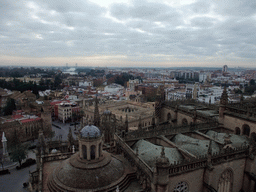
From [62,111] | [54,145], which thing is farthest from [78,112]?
[54,145]

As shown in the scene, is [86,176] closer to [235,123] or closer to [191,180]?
[191,180]

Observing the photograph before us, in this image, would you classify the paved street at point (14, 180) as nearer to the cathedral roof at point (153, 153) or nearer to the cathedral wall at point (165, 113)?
the cathedral roof at point (153, 153)

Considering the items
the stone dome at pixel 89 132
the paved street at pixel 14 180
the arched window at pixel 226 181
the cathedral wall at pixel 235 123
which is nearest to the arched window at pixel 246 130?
the cathedral wall at pixel 235 123

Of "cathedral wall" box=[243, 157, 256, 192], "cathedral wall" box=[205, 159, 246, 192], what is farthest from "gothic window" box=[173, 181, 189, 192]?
"cathedral wall" box=[243, 157, 256, 192]

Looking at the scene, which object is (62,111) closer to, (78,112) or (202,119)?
(78,112)

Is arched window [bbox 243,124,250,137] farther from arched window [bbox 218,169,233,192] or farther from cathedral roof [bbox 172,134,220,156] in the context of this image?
arched window [bbox 218,169,233,192]

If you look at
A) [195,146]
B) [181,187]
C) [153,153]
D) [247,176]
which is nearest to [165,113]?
[195,146]
